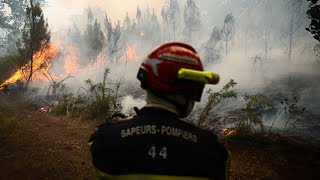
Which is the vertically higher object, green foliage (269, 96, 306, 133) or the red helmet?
the red helmet

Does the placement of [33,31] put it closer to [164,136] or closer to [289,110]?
[289,110]

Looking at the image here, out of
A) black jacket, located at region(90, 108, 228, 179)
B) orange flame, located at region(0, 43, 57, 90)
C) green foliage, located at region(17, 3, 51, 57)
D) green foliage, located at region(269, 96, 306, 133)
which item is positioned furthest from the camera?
orange flame, located at region(0, 43, 57, 90)

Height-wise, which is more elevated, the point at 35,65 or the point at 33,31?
the point at 33,31

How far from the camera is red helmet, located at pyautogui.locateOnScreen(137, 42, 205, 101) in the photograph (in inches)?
74.1

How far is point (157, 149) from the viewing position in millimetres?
1703

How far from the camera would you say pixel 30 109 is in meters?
17.1

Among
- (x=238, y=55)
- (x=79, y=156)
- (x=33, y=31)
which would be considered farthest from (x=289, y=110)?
(x=238, y=55)

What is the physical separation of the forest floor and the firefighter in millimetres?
4862

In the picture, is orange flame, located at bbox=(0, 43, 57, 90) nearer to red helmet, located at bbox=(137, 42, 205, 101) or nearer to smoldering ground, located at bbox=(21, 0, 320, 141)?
smoldering ground, located at bbox=(21, 0, 320, 141)

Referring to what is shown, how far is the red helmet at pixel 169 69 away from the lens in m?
1.88

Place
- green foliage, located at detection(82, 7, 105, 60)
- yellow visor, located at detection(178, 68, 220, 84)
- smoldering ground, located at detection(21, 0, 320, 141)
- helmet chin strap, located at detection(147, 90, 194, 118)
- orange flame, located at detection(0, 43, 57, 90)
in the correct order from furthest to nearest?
1. green foliage, located at detection(82, 7, 105, 60)
2. smoldering ground, located at detection(21, 0, 320, 141)
3. orange flame, located at detection(0, 43, 57, 90)
4. helmet chin strap, located at detection(147, 90, 194, 118)
5. yellow visor, located at detection(178, 68, 220, 84)

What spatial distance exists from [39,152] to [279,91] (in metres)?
23.5

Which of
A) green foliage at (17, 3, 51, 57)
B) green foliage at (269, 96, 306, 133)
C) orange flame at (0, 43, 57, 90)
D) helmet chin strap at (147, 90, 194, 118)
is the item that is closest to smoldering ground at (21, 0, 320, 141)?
green foliage at (269, 96, 306, 133)

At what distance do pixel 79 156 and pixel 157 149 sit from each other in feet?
20.8
